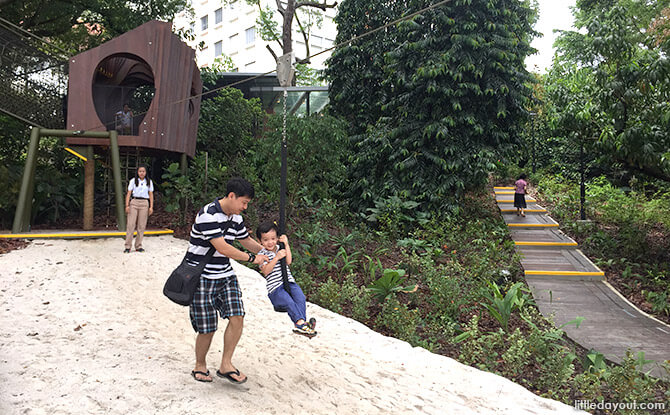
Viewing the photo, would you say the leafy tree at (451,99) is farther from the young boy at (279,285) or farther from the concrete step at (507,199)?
the young boy at (279,285)

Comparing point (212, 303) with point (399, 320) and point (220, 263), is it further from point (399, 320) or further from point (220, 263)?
point (399, 320)

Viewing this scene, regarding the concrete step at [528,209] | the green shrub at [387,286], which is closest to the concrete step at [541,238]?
the concrete step at [528,209]

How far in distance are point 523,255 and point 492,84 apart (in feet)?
14.9

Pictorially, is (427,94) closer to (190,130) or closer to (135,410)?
(190,130)

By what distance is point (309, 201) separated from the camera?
10703 mm

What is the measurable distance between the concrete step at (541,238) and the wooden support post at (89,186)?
34.3ft

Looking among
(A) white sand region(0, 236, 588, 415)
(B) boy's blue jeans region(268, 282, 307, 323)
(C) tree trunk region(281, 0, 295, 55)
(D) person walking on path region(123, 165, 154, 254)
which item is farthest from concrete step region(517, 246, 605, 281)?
(C) tree trunk region(281, 0, 295, 55)

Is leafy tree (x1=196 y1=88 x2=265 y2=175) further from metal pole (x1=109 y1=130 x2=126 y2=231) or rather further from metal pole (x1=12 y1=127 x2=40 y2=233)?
metal pole (x1=12 y1=127 x2=40 y2=233)

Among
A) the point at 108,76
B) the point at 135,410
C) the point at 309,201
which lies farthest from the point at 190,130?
the point at 135,410

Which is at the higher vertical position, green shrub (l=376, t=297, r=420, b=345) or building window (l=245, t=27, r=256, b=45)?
building window (l=245, t=27, r=256, b=45)

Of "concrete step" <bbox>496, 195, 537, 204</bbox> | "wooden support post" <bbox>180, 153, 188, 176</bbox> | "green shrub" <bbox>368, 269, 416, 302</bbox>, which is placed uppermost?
"wooden support post" <bbox>180, 153, 188, 176</bbox>

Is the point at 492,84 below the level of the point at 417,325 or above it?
above

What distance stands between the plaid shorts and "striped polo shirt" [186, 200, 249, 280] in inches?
3.5

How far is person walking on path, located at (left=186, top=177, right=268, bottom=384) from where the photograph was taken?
383 centimetres
